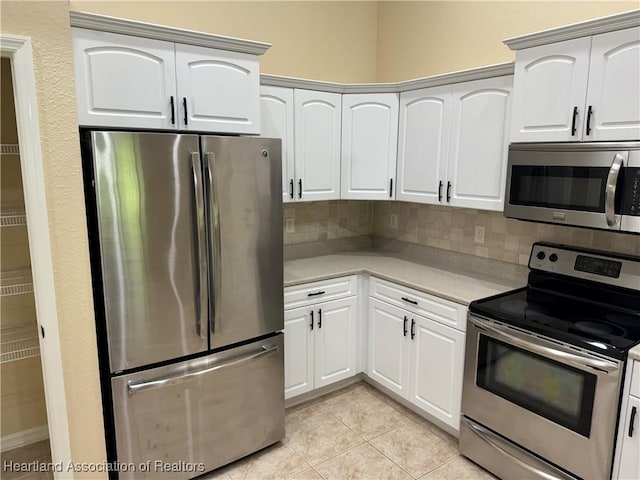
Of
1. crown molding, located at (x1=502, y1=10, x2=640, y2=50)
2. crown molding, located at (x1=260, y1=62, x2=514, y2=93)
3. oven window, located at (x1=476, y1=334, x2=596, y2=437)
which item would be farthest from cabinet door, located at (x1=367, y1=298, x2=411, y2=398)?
crown molding, located at (x1=502, y1=10, x2=640, y2=50)

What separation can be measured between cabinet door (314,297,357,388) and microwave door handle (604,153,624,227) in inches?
64.0

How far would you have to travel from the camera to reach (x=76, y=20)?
183 cm

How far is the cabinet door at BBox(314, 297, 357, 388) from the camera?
295 cm

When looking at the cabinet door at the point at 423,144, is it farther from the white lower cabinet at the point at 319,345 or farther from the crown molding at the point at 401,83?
the white lower cabinet at the point at 319,345

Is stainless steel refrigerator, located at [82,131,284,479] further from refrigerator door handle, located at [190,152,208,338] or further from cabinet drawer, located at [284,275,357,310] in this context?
cabinet drawer, located at [284,275,357,310]

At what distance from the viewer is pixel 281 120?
284 centimetres

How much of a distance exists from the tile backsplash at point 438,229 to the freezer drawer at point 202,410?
46.4 inches

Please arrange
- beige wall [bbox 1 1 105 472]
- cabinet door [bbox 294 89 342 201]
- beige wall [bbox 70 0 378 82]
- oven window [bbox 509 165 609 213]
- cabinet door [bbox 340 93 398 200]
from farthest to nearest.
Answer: cabinet door [bbox 340 93 398 200] → cabinet door [bbox 294 89 342 201] → beige wall [bbox 70 0 378 82] → oven window [bbox 509 165 609 213] → beige wall [bbox 1 1 105 472]

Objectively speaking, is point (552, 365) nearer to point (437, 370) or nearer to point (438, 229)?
point (437, 370)

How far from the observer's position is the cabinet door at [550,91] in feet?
6.57

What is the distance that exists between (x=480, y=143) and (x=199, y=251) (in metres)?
1.70

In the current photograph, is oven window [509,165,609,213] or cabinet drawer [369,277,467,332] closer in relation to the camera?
oven window [509,165,609,213]

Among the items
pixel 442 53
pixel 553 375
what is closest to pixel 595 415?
pixel 553 375

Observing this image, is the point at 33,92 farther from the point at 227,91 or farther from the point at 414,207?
the point at 414,207
